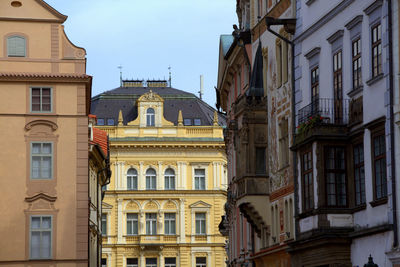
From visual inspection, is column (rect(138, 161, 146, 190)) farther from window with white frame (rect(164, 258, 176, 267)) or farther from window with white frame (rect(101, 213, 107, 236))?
window with white frame (rect(164, 258, 176, 267))

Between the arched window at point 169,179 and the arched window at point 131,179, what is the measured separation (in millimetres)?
2717

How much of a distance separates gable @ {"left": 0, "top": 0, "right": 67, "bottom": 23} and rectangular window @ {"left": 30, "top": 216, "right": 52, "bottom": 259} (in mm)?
9464

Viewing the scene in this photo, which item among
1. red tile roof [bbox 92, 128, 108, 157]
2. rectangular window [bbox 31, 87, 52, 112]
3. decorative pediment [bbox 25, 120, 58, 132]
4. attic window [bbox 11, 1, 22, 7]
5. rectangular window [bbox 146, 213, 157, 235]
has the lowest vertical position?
rectangular window [bbox 146, 213, 157, 235]

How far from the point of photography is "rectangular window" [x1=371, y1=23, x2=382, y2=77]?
3034 centimetres

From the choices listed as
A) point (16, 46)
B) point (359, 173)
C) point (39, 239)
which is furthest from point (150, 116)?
point (359, 173)

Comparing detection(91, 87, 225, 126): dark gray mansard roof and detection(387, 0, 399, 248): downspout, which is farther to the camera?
detection(91, 87, 225, 126): dark gray mansard roof

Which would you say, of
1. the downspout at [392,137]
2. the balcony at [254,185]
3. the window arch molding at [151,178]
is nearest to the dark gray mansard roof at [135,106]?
the window arch molding at [151,178]

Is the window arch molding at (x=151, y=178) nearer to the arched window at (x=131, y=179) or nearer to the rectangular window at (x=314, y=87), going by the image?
the arched window at (x=131, y=179)

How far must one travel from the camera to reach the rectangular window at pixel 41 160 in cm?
4897

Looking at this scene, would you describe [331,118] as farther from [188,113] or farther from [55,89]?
[188,113]

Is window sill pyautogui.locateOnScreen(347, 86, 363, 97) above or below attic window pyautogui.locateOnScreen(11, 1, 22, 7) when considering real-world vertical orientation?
below

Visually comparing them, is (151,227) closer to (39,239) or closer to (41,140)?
(41,140)

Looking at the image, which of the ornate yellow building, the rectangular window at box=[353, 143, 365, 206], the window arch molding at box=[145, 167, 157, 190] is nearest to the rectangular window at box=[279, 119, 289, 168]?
the rectangular window at box=[353, 143, 365, 206]

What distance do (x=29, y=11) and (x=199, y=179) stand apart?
1860 inches
